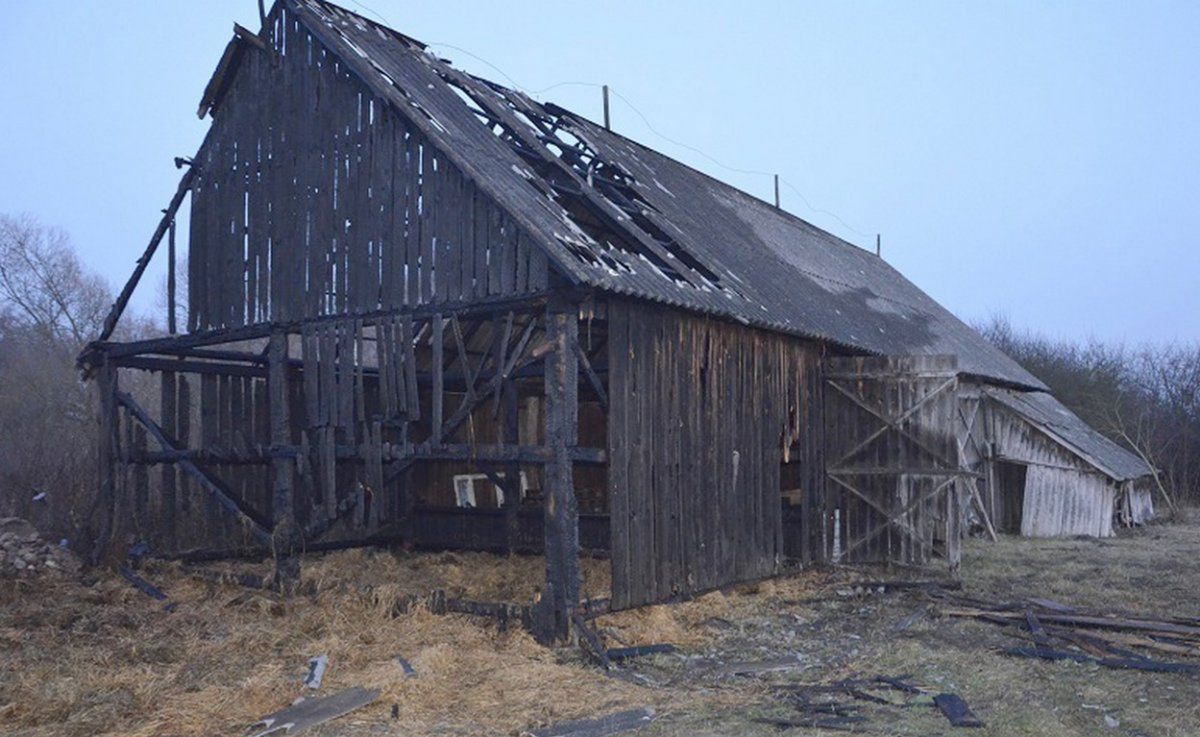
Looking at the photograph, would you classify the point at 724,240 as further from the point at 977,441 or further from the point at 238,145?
the point at 977,441

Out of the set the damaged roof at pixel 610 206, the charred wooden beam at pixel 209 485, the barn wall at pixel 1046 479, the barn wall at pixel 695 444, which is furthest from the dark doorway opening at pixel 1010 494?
the charred wooden beam at pixel 209 485

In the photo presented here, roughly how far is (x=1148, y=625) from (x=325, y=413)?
956cm

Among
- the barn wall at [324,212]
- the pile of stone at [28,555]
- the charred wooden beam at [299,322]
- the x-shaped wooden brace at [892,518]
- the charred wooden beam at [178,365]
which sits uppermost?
the barn wall at [324,212]

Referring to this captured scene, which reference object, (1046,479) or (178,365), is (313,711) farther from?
(1046,479)

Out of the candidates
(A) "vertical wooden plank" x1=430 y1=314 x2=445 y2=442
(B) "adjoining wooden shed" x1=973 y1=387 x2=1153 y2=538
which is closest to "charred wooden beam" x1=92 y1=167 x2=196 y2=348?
(A) "vertical wooden plank" x1=430 y1=314 x2=445 y2=442

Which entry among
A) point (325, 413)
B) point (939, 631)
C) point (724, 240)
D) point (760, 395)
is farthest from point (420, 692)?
point (724, 240)

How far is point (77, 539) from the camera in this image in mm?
16156

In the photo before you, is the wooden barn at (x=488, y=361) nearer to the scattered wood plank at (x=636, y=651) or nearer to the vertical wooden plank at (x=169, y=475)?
the vertical wooden plank at (x=169, y=475)

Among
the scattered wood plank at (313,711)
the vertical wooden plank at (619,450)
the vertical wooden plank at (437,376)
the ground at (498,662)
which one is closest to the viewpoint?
the scattered wood plank at (313,711)

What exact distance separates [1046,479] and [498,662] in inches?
712

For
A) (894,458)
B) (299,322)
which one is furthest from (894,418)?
(299,322)

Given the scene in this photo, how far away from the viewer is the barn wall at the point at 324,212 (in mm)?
11891

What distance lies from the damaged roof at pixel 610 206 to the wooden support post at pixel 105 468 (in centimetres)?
444

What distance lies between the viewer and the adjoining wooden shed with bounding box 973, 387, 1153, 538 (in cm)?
2406
